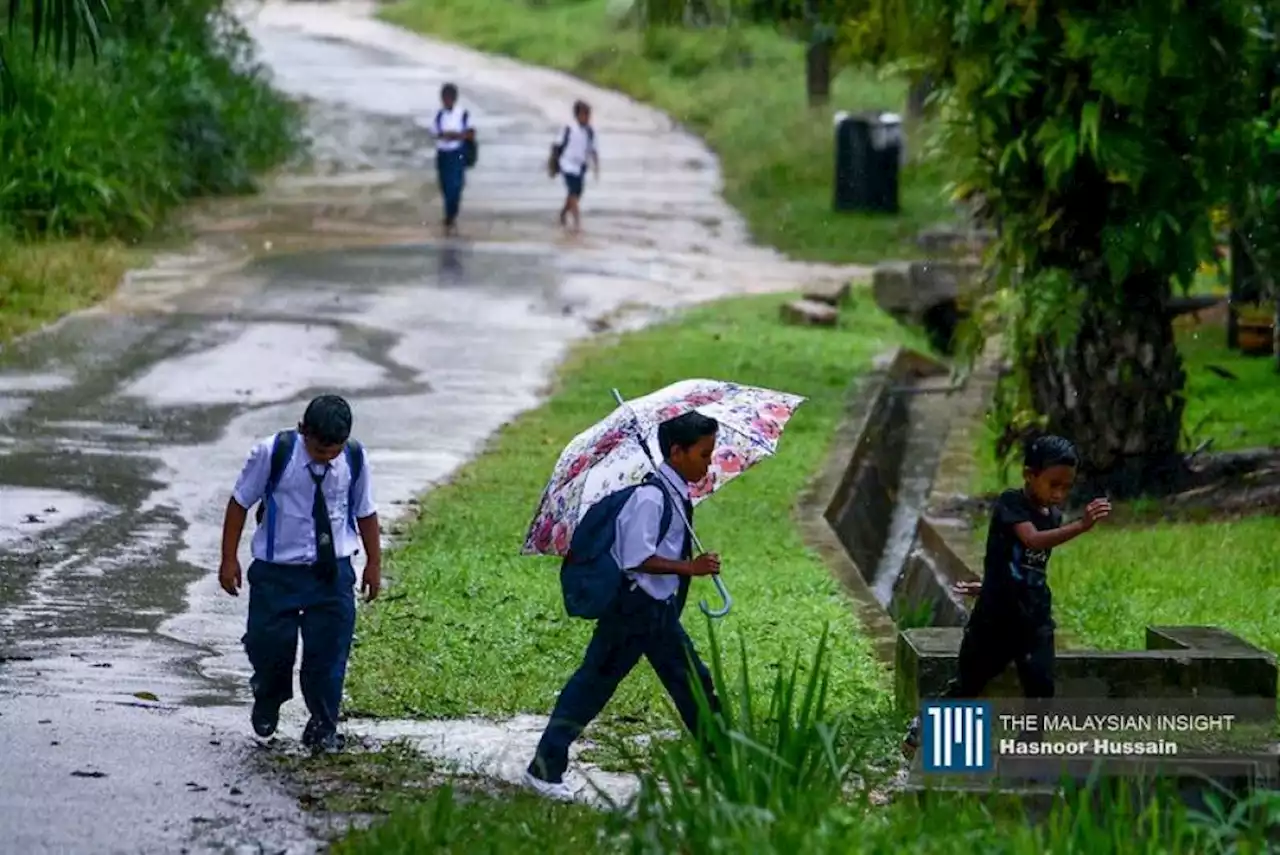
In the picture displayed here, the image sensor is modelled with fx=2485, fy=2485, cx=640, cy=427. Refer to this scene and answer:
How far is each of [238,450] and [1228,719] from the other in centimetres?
915

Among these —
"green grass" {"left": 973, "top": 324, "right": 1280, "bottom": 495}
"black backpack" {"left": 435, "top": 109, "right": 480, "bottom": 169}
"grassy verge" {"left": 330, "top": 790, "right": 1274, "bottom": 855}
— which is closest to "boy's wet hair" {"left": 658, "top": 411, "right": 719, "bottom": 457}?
"grassy verge" {"left": 330, "top": 790, "right": 1274, "bottom": 855}

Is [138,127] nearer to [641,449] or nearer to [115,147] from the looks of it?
[115,147]

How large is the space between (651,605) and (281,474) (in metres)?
1.43

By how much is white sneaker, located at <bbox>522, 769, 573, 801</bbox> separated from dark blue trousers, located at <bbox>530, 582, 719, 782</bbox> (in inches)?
0.8

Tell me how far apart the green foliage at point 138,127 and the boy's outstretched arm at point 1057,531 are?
15.9m

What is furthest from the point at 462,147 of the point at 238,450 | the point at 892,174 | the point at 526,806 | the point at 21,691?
the point at 526,806

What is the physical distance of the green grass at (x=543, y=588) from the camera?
10008mm

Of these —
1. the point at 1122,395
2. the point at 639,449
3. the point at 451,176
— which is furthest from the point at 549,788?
the point at 451,176

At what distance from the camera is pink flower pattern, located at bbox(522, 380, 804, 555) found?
26.9 ft

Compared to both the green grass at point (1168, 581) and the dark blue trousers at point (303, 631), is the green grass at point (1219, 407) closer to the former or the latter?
the green grass at point (1168, 581)

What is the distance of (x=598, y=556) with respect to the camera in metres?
8.02

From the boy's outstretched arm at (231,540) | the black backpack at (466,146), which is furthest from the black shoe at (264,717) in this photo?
the black backpack at (466,146)

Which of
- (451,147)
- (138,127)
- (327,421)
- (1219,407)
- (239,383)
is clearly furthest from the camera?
(451,147)

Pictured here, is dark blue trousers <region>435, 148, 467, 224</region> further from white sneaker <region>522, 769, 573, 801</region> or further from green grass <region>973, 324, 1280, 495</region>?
white sneaker <region>522, 769, 573, 801</region>
